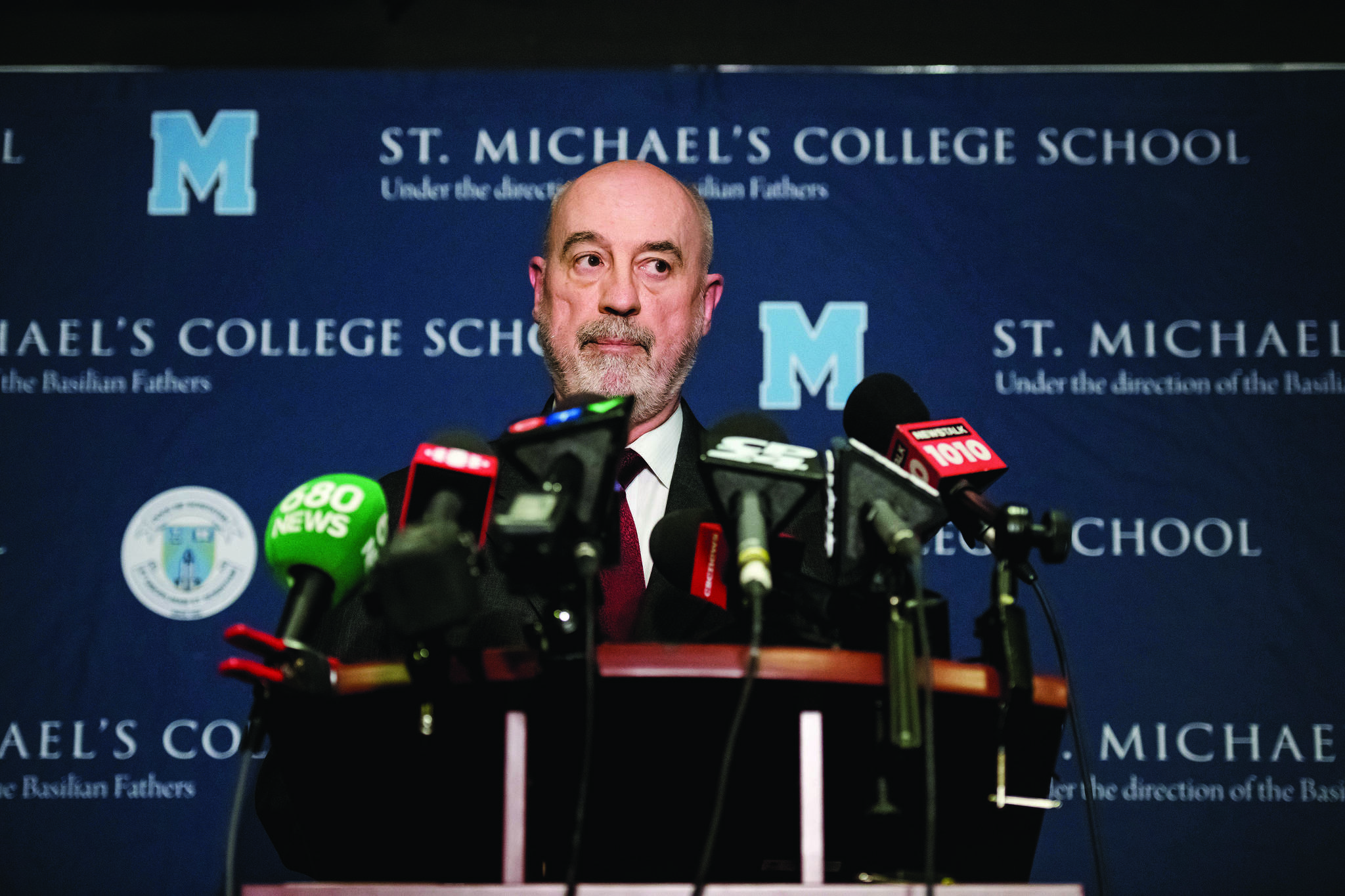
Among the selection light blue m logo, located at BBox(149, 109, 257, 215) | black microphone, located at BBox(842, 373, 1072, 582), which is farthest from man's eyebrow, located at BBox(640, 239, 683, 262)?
light blue m logo, located at BBox(149, 109, 257, 215)

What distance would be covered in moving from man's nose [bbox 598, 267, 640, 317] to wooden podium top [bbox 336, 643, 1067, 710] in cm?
133

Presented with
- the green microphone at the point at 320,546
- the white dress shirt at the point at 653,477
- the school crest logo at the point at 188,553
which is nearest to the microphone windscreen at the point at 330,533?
the green microphone at the point at 320,546

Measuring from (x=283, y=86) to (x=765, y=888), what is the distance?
7.89 feet

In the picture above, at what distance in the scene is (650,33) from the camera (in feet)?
9.34

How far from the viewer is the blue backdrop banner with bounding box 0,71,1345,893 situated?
2.44m

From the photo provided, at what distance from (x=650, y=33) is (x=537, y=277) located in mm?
716

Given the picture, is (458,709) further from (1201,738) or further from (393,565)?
(1201,738)

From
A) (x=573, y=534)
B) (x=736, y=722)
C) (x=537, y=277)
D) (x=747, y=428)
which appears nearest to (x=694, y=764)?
(x=736, y=722)

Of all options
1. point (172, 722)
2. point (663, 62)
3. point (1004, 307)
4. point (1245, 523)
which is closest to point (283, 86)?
point (663, 62)

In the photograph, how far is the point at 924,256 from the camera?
2666 mm

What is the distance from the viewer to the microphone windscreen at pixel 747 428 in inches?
54.3

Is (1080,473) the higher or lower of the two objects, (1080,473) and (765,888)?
the higher

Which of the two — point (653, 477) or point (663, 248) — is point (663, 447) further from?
point (663, 248)

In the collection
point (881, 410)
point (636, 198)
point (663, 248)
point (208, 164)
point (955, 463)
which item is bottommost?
point (955, 463)
